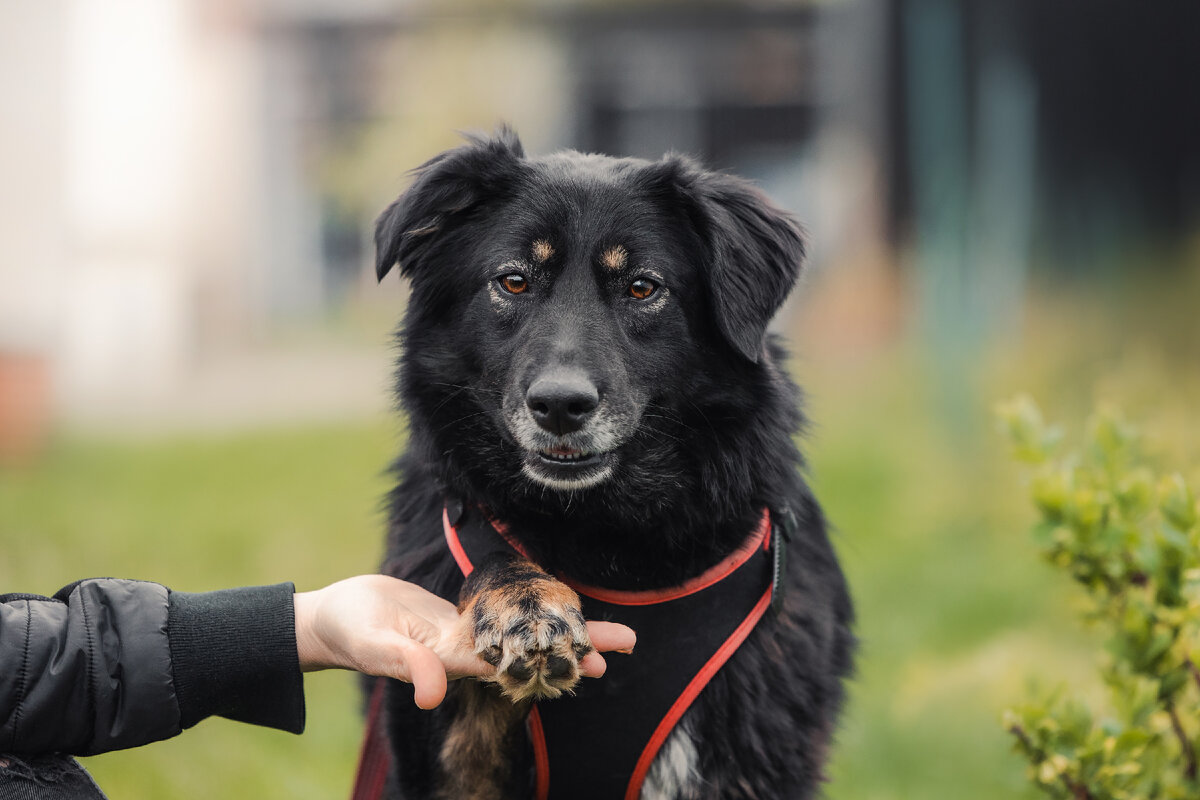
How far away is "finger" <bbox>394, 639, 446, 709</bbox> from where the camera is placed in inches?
77.3

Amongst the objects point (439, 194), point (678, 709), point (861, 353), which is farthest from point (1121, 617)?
point (861, 353)

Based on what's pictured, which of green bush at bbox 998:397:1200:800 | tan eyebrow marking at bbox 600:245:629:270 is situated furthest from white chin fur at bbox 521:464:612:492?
green bush at bbox 998:397:1200:800

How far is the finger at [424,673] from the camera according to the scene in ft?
6.44

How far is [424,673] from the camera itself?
2004mm

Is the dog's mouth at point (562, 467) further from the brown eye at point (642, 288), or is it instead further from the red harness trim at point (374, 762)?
the red harness trim at point (374, 762)

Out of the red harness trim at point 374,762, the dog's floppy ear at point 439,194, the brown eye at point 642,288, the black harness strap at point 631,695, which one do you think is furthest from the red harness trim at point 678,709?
the dog's floppy ear at point 439,194

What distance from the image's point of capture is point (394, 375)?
2883 millimetres

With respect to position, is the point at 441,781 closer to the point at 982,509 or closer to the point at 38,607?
the point at 38,607

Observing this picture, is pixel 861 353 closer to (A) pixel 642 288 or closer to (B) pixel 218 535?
(B) pixel 218 535

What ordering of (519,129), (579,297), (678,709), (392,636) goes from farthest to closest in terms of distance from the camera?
1. (519,129)
2. (579,297)
3. (678,709)
4. (392,636)

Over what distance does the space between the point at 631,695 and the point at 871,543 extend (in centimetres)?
417

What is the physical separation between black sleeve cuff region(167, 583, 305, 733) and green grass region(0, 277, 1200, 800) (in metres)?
0.89

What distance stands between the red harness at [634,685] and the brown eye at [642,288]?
690 millimetres

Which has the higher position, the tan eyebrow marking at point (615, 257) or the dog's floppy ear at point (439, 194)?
the dog's floppy ear at point (439, 194)
